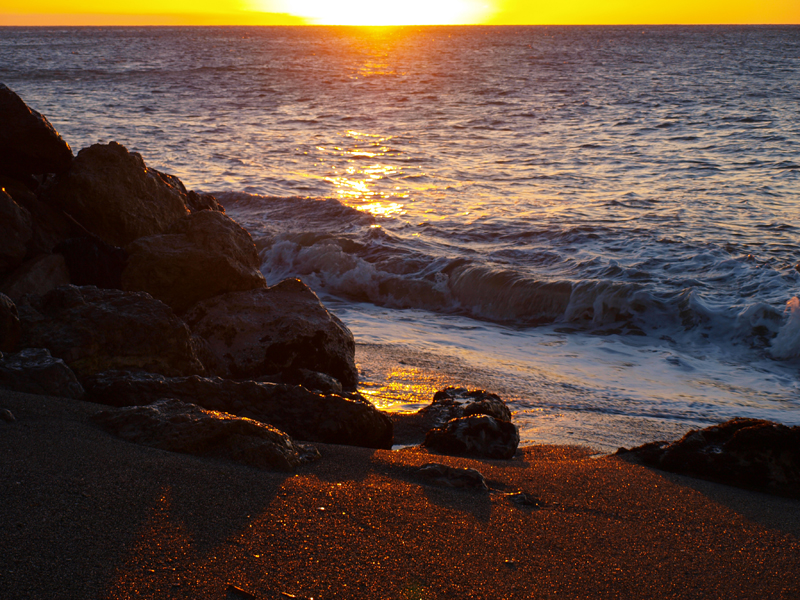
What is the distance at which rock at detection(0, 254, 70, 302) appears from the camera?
14.1 ft

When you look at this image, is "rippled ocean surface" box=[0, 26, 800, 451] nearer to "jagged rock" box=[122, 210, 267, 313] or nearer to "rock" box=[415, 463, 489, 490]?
"jagged rock" box=[122, 210, 267, 313]

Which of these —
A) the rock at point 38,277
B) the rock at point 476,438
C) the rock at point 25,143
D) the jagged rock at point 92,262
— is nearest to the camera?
the rock at point 476,438

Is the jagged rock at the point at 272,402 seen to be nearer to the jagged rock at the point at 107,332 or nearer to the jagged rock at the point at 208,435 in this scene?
the jagged rock at the point at 107,332

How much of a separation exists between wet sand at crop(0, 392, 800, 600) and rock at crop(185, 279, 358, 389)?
5.20ft

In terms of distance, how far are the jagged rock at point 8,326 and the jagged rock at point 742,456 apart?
3.18 metres

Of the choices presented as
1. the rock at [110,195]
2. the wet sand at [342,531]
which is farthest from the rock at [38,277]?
the wet sand at [342,531]

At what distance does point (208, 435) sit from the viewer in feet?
8.65

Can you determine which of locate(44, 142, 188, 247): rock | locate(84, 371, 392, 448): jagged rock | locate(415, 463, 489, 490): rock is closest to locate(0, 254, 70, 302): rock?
locate(44, 142, 188, 247): rock

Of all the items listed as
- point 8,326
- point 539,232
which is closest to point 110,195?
point 8,326

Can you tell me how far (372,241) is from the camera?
31.1 ft

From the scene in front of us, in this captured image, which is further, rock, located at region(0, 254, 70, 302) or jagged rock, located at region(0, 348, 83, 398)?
rock, located at region(0, 254, 70, 302)

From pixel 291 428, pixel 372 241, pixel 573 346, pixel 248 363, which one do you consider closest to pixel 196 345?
pixel 248 363

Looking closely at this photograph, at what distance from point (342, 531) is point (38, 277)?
11.2ft

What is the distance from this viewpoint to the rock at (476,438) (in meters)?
3.28
